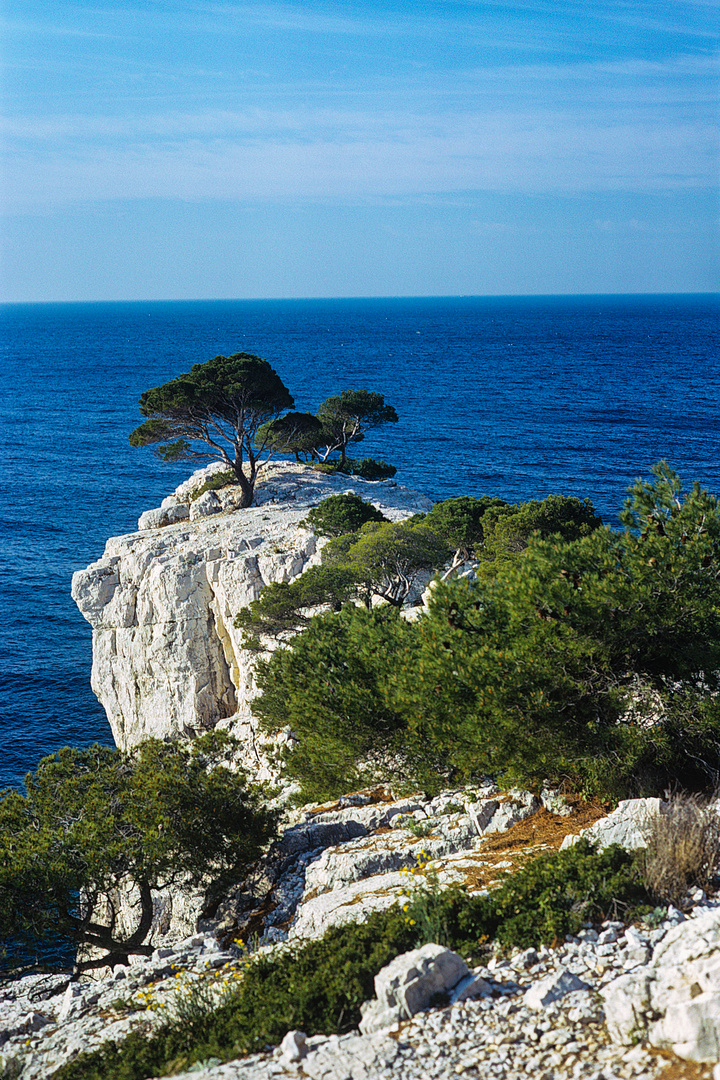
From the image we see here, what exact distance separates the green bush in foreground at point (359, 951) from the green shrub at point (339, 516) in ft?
72.1

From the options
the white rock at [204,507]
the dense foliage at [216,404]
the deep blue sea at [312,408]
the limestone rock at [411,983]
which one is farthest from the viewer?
the deep blue sea at [312,408]

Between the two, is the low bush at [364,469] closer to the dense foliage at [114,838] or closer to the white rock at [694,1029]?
the dense foliage at [114,838]

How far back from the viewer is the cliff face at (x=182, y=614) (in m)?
32.0

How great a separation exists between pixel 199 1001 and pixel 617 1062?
5.69 meters

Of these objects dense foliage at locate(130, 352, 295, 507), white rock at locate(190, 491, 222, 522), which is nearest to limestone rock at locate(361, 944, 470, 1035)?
dense foliage at locate(130, 352, 295, 507)

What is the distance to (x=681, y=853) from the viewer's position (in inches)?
390

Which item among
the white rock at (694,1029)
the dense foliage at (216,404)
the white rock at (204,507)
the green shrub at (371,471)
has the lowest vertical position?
the white rock at (694,1029)

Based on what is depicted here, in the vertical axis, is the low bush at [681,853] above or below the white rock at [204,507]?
below

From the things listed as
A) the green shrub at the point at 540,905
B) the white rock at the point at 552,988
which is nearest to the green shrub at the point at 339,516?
the green shrub at the point at 540,905

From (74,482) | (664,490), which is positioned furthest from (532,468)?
(664,490)

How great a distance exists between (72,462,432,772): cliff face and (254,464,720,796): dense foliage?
1716 centimetres

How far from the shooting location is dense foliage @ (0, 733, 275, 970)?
14.6 metres

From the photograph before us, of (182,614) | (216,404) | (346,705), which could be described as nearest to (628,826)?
(346,705)

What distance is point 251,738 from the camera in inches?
1126
